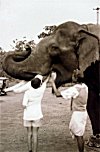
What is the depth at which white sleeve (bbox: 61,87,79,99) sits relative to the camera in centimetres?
616

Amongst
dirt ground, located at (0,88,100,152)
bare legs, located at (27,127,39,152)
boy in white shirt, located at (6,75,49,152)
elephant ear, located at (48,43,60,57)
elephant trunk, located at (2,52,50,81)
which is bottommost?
dirt ground, located at (0,88,100,152)

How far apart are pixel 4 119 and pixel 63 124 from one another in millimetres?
1861

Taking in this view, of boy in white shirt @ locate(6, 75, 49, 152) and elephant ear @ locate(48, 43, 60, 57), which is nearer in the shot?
boy in white shirt @ locate(6, 75, 49, 152)

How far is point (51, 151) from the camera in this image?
23.3 ft

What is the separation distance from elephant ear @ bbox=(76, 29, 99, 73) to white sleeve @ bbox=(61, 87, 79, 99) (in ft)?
1.99

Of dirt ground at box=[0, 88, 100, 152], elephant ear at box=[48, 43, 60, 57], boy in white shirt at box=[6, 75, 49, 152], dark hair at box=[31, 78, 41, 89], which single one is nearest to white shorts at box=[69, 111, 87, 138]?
boy in white shirt at box=[6, 75, 49, 152]

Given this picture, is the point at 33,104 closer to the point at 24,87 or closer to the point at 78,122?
the point at 24,87

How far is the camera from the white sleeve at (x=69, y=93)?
6.16m

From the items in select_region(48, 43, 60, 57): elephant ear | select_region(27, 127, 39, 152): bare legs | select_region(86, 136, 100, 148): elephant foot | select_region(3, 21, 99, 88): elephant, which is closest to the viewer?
select_region(27, 127, 39, 152): bare legs

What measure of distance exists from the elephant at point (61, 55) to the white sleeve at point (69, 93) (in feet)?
2.28

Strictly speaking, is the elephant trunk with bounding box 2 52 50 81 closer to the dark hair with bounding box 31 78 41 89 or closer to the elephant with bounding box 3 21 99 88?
the elephant with bounding box 3 21 99 88

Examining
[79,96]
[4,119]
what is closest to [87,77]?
[79,96]

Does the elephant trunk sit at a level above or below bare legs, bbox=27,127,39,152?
above

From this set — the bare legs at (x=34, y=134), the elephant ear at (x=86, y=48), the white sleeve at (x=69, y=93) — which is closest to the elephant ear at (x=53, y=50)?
the elephant ear at (x=86, y=48)
